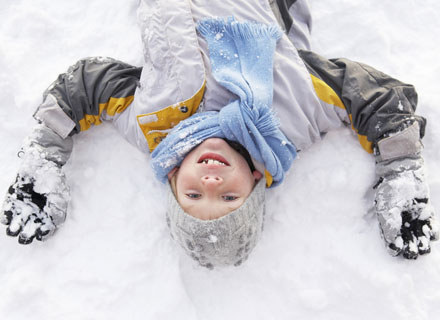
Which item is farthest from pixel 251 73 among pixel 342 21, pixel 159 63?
pixel 342 21

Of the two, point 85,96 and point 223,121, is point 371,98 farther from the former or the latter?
point 85,96

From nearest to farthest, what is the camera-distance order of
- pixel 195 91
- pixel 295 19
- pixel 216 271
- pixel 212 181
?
pixel 212 181, pixel 195 91, pixel 216 271, pixel 295 19

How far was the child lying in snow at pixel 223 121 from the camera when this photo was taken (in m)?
1.56

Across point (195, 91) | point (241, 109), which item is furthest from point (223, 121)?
point (195, 91)

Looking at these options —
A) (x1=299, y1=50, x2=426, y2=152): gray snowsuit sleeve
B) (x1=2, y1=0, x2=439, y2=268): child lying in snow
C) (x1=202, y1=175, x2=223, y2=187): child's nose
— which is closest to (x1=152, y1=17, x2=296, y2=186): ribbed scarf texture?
(x1=2, y1=0, x2=439, y2=268): child lying in snow

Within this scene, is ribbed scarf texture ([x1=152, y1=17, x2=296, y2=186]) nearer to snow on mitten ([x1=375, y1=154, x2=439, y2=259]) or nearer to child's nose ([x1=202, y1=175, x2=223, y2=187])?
child's nose ([x1=202, y1=175, x2=223, y2=187])

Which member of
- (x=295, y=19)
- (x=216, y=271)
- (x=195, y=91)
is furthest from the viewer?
(x=295, y=19)

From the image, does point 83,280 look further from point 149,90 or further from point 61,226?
point 149,90

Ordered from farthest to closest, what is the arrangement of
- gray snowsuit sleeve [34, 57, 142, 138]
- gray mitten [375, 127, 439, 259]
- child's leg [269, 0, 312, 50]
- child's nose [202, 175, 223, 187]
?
child's leg [269, 0, 312, 50]
gray snowsuit sleeve [34, 57, 142, 138]
gray mitten [375, 127, 439, 259]
child's nose [202, 175, 223, 187]

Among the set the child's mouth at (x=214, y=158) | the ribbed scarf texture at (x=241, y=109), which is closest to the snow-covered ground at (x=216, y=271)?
the ribbed scarf texture at (x=241, y=109)

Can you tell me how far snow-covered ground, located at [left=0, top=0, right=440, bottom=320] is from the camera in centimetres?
170

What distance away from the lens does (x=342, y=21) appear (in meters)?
2.07

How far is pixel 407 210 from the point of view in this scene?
1672 mm

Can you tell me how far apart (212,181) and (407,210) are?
31.0 inches
